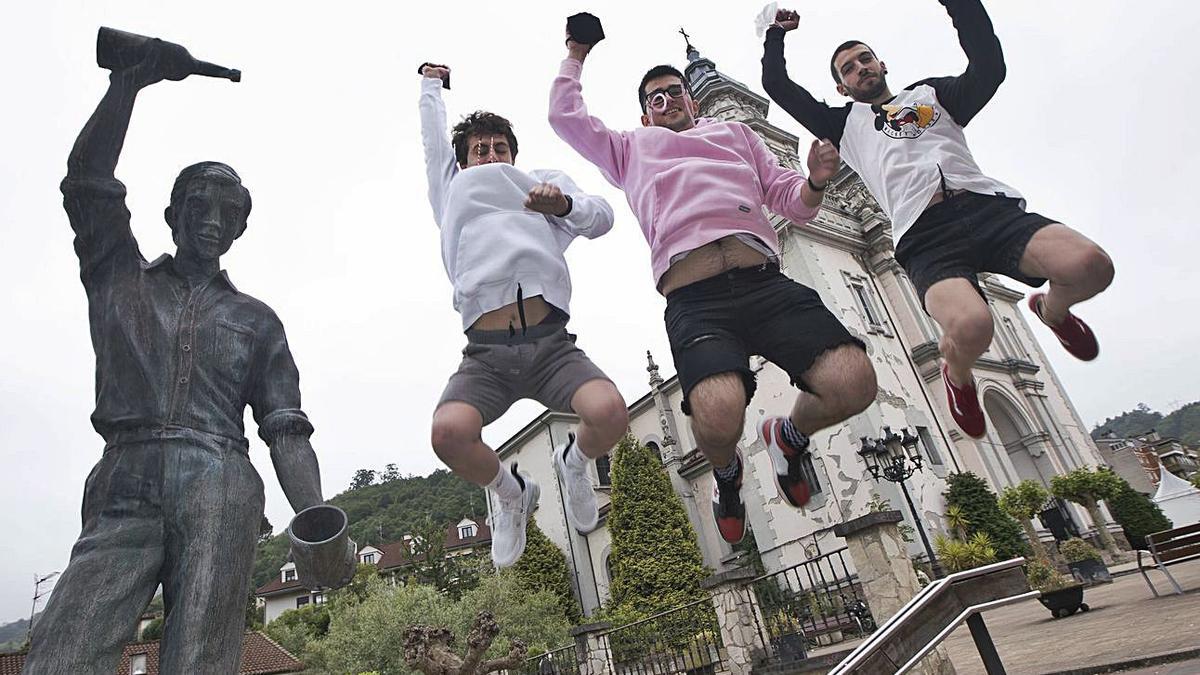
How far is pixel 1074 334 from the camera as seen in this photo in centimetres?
279

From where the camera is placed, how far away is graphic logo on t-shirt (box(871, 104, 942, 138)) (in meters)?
3.07

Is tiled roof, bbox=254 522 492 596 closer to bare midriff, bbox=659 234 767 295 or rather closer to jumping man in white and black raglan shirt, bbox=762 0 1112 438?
bare midriff, bbox=659 234 767 295

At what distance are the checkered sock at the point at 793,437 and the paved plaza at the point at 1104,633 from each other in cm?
307

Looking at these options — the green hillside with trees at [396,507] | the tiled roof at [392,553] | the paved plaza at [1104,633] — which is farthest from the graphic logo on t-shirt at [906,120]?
the green hillside with trees at [396,507]

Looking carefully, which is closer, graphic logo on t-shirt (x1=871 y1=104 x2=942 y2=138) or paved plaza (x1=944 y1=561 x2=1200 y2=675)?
graphic logo on t-shirt (x1=871 y1=104 x2=942 y2=138)

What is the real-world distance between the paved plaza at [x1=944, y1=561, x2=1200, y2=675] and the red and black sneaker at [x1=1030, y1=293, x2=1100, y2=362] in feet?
8.37

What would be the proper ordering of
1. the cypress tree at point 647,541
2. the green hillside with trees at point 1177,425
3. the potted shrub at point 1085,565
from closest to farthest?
the potted shrub at point 1085,565 → the cypress tree at point 647,541 → the green hillside with trees at point 1177,425

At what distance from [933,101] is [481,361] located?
247 cm

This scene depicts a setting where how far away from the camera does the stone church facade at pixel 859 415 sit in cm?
1330

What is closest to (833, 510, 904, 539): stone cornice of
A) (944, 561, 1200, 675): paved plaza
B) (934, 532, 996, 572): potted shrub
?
(944, 561, 1200, 675): paved plaza

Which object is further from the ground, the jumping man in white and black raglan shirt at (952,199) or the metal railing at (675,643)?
the jumping man in white and black raglan shirt at (952,199)

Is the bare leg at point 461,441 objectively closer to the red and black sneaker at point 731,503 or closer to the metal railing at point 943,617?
the red and black sneaker at point 731,503

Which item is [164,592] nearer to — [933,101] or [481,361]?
[481,361]

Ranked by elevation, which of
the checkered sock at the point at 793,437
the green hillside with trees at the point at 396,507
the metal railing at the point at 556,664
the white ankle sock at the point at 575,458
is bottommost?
the metal railing at the point at 556,664
